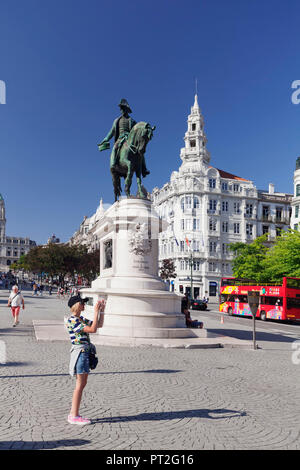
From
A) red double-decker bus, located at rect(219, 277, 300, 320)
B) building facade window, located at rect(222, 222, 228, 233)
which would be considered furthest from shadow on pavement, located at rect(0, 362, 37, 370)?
building facade window, located at rect(222, 222, 228, 233)

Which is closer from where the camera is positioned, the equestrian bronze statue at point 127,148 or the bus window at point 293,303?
the equestrian bronze statue at point 127,148

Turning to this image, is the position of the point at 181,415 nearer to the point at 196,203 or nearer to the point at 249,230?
the point at 196,203

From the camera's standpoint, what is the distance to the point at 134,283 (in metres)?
14.4

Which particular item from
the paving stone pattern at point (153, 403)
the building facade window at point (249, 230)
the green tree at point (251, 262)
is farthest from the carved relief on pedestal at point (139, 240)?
the building facade window at point (249, 230)

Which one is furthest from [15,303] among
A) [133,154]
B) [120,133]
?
[120,133]

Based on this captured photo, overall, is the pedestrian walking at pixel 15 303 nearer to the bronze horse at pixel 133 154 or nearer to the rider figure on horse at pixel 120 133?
the bronze horse at pixel 133 154

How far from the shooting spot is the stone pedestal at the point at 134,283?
13320mm

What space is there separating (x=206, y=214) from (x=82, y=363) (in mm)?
63312

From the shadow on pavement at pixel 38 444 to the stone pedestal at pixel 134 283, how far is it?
846 centimetres

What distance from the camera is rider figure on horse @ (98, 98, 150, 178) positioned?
17625 millimetres

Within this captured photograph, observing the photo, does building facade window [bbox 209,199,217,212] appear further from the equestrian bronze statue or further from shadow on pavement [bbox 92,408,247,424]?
shadow on pavement [bbox 92,408,247,424]

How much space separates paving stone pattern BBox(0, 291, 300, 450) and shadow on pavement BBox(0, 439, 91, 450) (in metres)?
0.01

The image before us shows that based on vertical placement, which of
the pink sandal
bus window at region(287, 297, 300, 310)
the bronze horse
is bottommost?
bus window at region(287, 297, 300, 310)
